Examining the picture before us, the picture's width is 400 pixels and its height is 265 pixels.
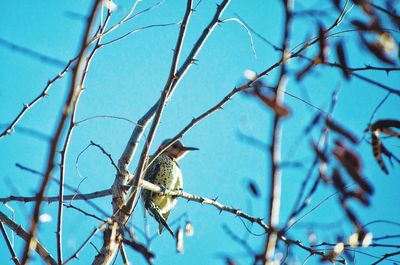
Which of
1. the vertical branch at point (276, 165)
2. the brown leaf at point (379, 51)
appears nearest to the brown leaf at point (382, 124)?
the brown leaf at point (379, 51)

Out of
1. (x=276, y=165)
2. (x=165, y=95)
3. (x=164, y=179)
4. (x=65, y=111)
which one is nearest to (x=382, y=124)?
(x=276, y=165)

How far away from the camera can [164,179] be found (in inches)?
258

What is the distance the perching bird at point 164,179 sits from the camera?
6.12 m

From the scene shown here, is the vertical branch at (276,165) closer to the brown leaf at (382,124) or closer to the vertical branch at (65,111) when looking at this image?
the vertical branch at (65,111)

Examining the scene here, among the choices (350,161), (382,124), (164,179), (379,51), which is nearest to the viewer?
(350,161)

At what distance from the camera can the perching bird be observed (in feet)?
20.1

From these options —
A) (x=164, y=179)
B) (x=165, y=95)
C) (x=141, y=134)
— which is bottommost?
(x=165, y=95)

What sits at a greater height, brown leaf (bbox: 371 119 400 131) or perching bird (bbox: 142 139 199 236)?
perching bird (bbox: 142 139 199 236)

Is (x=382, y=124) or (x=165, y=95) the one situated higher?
(x=165, y=95)

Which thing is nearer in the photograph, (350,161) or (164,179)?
(350,161)

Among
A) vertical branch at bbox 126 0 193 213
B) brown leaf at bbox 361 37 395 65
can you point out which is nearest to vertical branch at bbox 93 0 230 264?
vertical branch at bbox 126 0 193 213

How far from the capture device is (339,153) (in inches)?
46.5

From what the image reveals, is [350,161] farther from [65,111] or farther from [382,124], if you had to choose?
[65,111]

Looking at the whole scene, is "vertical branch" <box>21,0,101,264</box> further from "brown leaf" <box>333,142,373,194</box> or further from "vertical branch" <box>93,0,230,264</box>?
"vertical branch" <box>93,0,230,264</box>
